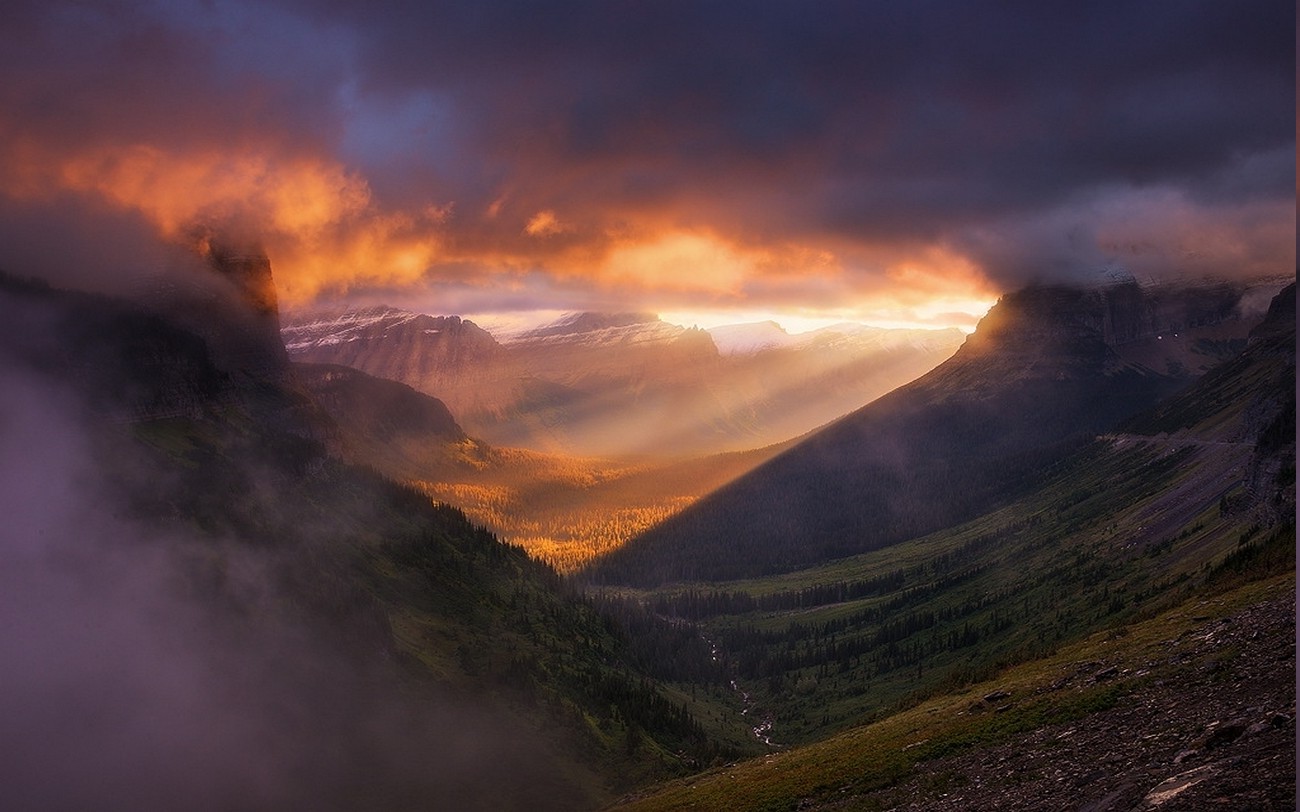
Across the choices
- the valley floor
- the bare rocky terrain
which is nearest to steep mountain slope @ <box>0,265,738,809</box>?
the valley floor

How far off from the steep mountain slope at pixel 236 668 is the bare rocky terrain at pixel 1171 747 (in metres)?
104

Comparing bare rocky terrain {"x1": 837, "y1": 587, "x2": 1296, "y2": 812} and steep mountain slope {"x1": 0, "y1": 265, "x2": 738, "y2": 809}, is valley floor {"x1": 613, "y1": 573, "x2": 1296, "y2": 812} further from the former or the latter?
steep mountain slope {"x1": 0, "y1": 265, "x2": 738, "y2": 809}

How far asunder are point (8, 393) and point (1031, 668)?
230 m

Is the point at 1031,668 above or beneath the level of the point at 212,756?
above

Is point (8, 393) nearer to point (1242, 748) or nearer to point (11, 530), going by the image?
point (11, 530)

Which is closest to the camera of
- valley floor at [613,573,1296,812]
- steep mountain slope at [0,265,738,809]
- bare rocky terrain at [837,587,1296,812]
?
bare rocky terrain at [837,587,1296,812]

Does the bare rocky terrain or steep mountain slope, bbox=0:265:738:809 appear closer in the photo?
the bare rocky terrain

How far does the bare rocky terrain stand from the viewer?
2402 centimetres

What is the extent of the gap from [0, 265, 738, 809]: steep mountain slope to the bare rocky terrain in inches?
4088

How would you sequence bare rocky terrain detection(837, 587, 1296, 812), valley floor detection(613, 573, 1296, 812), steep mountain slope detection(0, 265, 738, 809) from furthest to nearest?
steep mountain slope detection(0, 265, 738, 809) < valley floor detection(613, 573, 1296, 812) < bare rocky terrain detection(837, 587, 1296, 812)

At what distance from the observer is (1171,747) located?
98.7 feet

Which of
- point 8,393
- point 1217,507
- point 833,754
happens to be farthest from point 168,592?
point 1217,507

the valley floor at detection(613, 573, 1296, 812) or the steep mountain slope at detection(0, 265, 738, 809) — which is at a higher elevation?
the valley floor at detection(613, 573, 1296, 812)

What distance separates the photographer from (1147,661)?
4653cm
